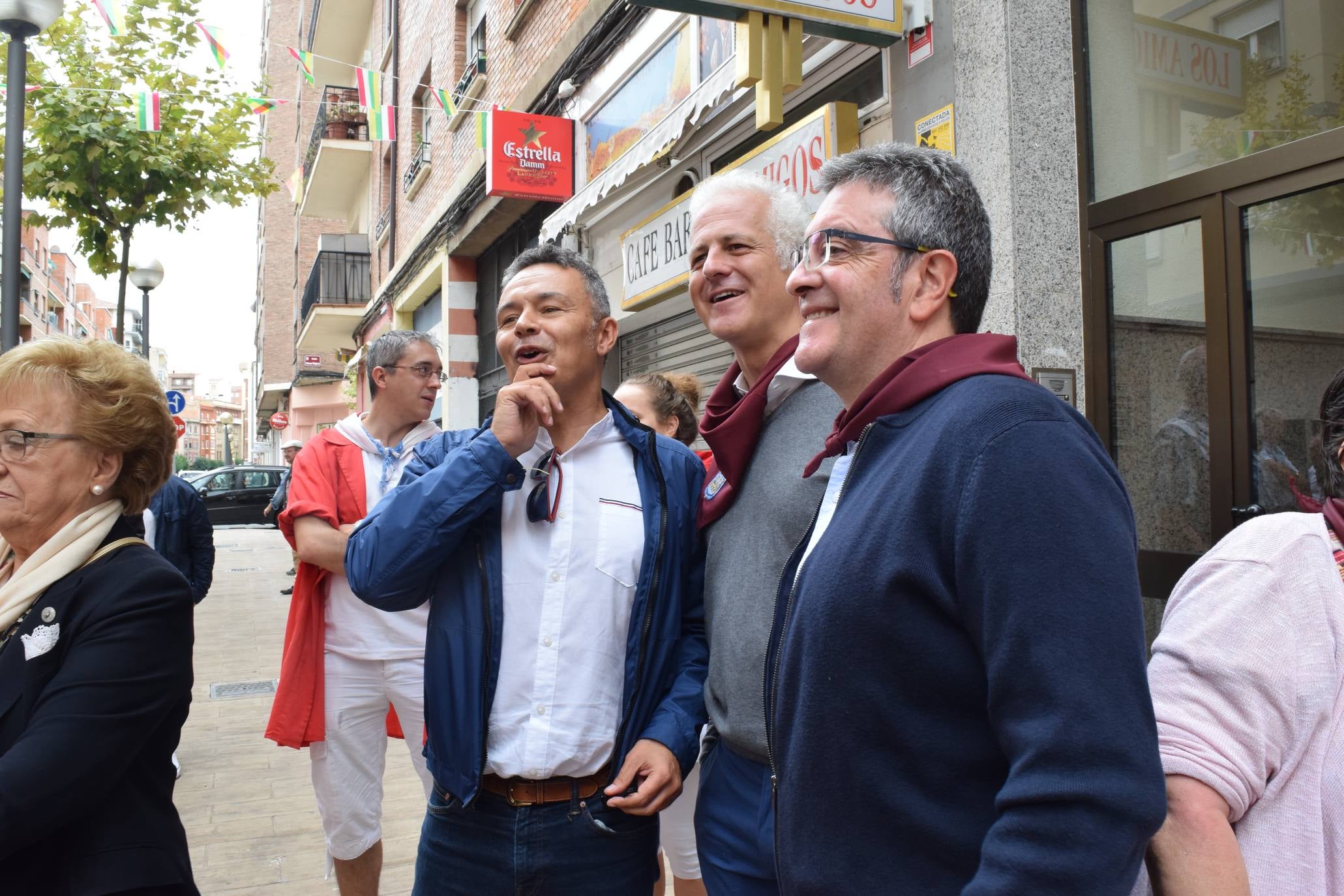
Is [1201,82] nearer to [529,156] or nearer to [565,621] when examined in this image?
[565,621]

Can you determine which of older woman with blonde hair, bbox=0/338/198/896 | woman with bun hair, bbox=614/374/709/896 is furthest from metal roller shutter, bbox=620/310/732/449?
older woman with blonde hair, bbox=0/338/198/896

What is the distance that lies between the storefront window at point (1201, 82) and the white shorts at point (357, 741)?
3.57 meters

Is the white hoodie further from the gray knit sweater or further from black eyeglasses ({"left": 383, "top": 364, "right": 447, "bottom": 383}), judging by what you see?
the gray knit sweater

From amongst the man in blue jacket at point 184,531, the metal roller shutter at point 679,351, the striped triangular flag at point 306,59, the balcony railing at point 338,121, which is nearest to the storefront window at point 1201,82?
the metal roller shutter at point 679,351

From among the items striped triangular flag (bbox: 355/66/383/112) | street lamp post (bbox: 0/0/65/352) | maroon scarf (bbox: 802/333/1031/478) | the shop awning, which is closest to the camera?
maroon scarf (bbox: 802/333/1031/478)

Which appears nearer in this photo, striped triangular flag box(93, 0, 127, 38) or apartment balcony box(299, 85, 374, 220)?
striped triangular flag box(93, 0, 127, 38)

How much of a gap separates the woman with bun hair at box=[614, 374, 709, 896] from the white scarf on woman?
1244 mm

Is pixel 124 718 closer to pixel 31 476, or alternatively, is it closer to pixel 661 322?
pixel 31 476

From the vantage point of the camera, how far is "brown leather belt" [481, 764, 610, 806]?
206cm

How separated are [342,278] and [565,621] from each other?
71.1ft

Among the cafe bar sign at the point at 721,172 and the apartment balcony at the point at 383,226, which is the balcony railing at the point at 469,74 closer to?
the cafe bar sign at the point at 721,172

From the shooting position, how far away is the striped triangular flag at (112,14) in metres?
8.48

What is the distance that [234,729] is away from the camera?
6449mm

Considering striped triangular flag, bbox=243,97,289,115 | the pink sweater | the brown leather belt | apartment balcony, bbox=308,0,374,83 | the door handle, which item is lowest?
the brown leather belt
